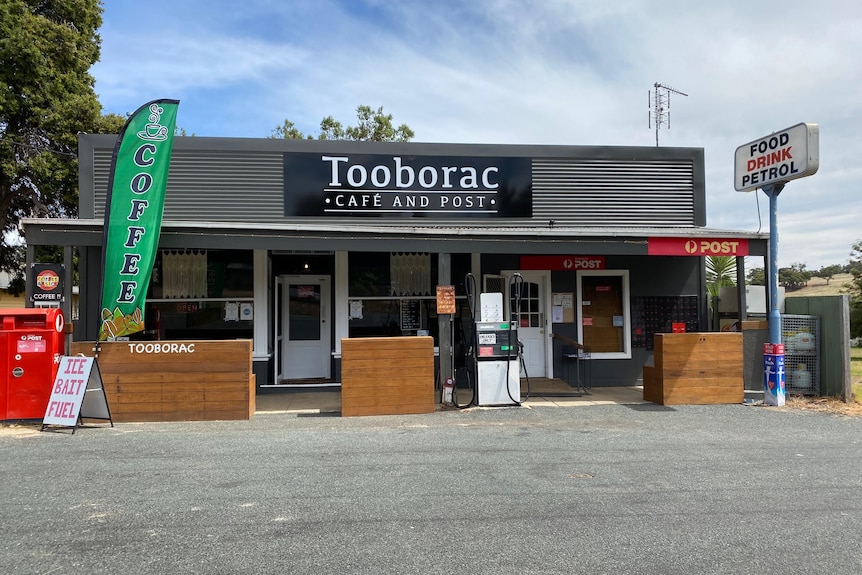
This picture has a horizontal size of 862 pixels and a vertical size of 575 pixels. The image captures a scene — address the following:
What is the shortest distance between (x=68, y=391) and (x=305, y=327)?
4581 millimetres

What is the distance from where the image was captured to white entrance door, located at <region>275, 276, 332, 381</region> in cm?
1141

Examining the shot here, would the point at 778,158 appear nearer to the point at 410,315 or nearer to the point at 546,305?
the point at 546,305

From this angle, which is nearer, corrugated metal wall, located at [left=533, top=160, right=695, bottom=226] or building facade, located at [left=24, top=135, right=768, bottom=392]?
building facade, located at [left=24, top=135, right=768, bottom=392]

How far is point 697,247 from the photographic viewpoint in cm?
950

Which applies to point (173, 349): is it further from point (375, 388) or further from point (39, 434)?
point (375, 388)

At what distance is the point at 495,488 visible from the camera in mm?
5062

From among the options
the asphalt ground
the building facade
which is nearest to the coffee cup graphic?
the building facade

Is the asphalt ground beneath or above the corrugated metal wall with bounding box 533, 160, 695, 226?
beneath

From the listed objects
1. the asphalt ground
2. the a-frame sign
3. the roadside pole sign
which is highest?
the roadside pole sign

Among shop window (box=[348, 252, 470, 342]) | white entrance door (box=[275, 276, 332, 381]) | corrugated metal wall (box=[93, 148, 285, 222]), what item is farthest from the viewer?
white entrance door (box=[275, 276, 332, 381])

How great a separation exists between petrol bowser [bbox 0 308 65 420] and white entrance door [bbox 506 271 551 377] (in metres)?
7.63

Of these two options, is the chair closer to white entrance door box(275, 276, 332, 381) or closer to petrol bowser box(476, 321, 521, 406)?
petrol bowser box(476, 321, 521, 406)

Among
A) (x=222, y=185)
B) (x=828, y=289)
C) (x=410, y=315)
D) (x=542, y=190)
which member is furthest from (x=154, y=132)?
(x=828, y=289)

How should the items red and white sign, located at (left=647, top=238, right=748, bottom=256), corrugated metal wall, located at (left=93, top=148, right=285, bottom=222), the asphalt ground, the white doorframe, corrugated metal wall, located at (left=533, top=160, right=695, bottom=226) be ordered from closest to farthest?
the asphalt ground
red and white sign, located at (left=647, top=238, right=748, bottom=256)
corrugated metal wall, located at (left=93, top=148, right=285, bottom=222)
the white doorframe
corrugated metal wall, located at (left=533, top=160, right=695, bottom=226)
